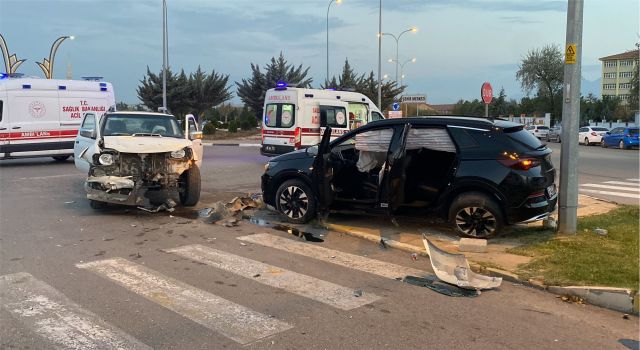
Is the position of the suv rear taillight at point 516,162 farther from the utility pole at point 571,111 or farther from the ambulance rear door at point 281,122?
the ambulance rear door at point 281,122

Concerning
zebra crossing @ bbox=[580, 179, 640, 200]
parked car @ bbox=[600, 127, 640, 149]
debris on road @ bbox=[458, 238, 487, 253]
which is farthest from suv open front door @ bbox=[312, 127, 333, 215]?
parked car @ bbox=[600, 127, 640, 149]

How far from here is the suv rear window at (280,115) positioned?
57.6 ft

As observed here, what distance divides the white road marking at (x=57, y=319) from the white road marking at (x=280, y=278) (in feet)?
5.59

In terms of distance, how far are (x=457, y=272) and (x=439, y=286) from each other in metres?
0.33

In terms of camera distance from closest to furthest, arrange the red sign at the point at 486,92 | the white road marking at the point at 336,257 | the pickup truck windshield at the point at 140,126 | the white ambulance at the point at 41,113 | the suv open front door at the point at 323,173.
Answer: the white road marking at the point at 336,257 < the suv open front door at the point at 323,173 < the pickup truck windshield at the point at 140,126 < the red sign at the point at 486,92 < the white ambulance at the point at 41,113

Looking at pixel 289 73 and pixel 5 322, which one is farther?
pixel 289 73

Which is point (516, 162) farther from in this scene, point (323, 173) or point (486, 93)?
point (486, 93)

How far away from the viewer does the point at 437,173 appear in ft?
24.9

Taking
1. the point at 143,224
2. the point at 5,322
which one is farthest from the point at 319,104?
the point at 5,322

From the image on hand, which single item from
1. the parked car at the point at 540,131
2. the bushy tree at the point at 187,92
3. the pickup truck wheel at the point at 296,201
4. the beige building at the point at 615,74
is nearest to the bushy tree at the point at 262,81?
the bushy tree at the point at 187,92

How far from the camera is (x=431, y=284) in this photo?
18.2 feet

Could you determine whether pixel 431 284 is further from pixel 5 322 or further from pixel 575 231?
pixel 5 322

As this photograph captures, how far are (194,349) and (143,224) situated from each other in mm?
5057

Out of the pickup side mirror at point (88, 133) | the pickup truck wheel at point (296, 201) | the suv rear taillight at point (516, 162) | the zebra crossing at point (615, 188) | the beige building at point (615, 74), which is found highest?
the beige building at point (615, 74)
